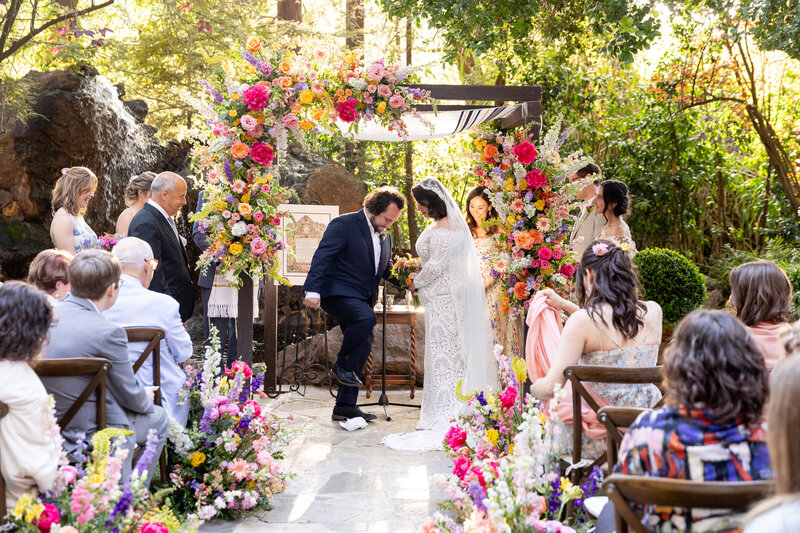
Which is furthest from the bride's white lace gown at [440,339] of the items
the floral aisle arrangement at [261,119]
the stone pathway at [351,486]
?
the floral aisle arrangement at [261,119]

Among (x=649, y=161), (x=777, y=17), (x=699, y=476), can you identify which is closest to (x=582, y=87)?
(x=649, y=161)

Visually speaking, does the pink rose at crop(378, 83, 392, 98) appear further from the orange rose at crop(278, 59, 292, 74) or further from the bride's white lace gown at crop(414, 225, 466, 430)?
the bride's white lace gown at crop(414, 225, 466, 430)

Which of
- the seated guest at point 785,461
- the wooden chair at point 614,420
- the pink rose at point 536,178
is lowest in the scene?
the wooden chair at point 614,420

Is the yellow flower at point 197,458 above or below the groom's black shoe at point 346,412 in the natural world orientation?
above

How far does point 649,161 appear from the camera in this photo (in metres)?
9.68

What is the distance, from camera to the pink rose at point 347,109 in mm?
5375

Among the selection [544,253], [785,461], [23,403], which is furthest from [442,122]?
[785,461]

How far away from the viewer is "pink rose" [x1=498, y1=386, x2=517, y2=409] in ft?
12.1

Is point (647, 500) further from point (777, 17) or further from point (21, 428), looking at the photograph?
point (777, 17)

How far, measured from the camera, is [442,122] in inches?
261

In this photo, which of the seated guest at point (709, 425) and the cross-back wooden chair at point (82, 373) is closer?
the seated guest at point (709, 425)

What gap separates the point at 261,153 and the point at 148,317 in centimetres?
174

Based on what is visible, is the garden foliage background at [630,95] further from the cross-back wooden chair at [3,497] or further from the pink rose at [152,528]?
the pink rose at [152,528]

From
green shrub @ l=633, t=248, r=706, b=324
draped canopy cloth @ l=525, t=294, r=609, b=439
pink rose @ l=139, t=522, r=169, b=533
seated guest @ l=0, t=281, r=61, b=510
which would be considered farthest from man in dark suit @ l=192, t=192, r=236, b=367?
green shrub @ l=633, t=248, r=706, b=324
